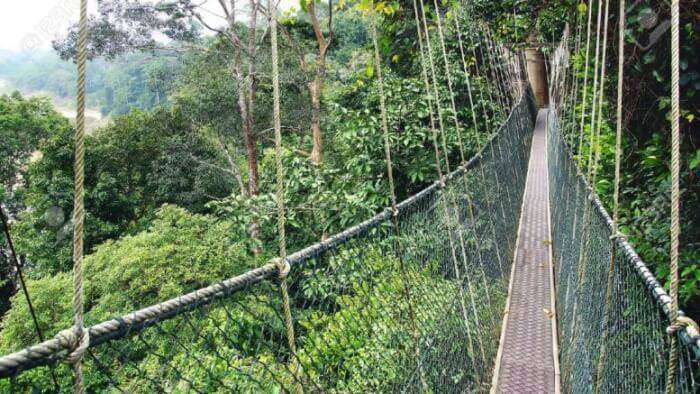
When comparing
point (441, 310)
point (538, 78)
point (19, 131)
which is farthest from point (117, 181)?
point (538, 78)

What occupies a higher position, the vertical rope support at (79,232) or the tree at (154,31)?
the tree at (154,31)

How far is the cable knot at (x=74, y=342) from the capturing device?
1.75ft

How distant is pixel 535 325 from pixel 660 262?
67 cm

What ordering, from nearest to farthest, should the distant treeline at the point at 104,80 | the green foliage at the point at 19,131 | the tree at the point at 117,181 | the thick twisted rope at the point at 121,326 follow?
the thick twisted rope at the point at 121,326, the tree at the point at 117,181, the green foliage at the point at 19,131, the distant treeline at the point at 104,80

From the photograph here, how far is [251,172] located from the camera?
7.87 metres

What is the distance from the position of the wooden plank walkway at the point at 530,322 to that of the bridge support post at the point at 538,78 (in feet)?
32.8

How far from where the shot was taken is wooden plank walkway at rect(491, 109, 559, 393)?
1.82m

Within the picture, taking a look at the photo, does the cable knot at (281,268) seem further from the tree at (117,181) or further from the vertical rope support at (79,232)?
the tree at (117,181)

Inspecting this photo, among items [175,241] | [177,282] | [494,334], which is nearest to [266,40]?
[175,241]

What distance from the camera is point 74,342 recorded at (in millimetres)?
542

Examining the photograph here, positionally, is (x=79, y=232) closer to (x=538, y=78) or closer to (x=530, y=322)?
(x=530, y=322)

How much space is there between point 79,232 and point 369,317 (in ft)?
4.24

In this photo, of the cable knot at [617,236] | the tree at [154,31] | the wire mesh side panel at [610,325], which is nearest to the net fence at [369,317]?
the wire mesh side panel at [610,325]

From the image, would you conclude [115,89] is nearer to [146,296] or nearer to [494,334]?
[146,296]
